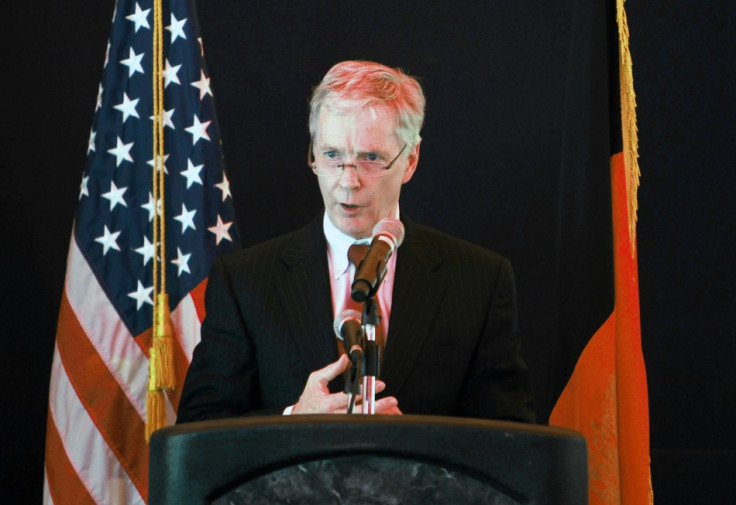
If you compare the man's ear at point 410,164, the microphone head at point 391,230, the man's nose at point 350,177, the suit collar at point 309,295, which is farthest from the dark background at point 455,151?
the microphone head at point 391,230

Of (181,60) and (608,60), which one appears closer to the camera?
(608,60)

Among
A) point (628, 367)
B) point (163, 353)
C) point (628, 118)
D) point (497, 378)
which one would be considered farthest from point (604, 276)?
point (163, 353)

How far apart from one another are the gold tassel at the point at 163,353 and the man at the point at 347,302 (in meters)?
0.48

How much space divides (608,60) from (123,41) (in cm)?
151

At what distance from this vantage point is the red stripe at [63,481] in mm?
2865

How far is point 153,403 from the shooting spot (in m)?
2.74

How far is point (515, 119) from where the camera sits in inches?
139

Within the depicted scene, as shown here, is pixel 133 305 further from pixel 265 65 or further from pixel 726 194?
pixel 726 194

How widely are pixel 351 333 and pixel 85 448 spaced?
1661mm

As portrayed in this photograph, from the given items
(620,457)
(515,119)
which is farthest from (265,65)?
(620,457)

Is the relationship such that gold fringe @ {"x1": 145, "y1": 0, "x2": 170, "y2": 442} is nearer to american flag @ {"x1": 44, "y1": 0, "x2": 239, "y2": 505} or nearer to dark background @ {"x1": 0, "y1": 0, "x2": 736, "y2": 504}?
american flag @ {"x1": 44, "y1": 0, "x2": 239, "y2": 505}

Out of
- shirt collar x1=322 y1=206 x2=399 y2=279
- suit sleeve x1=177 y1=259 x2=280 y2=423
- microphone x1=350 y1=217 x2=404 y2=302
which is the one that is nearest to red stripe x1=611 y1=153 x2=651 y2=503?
shirt collar x1=322 y1=206 x2=399 y2=279

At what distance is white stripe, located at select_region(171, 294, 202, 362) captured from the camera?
2941 millimetres

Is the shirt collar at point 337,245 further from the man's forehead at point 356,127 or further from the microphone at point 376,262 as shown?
the microphone at point 376,262
